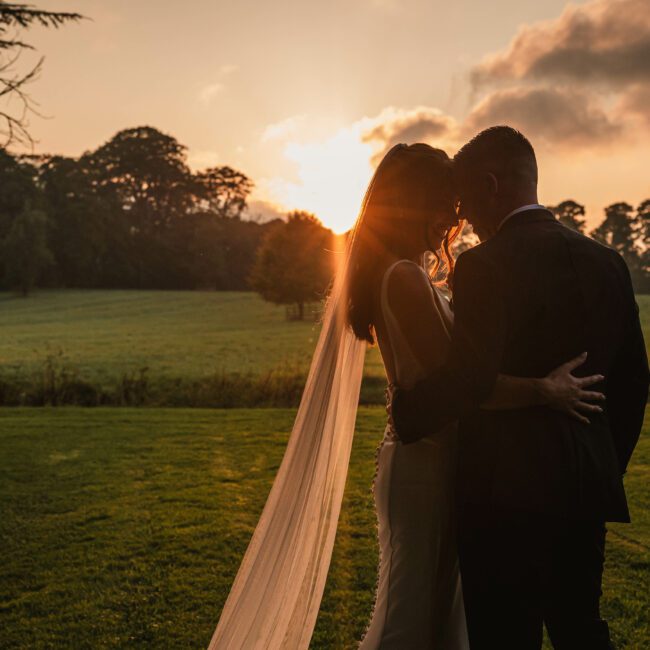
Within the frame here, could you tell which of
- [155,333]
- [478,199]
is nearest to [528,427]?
[478,199]

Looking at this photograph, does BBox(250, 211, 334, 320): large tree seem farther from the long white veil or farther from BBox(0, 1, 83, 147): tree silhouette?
the long white veil

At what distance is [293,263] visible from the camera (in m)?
56.1

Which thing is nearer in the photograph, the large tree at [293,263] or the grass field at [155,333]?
the grass field at [155,333]

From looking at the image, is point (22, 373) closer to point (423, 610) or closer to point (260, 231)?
point (423, 610)

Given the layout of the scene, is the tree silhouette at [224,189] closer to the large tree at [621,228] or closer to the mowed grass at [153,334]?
the mowed grass at [153,334]

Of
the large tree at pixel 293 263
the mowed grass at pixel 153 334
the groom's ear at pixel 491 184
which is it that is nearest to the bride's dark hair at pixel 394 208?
the groom's ear at pixel 491 184

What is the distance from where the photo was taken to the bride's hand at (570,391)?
2.24 metres

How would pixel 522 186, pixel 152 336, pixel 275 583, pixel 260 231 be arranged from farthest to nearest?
pixel 260 231
pixel 152 336
pixel 275 583
pixel 522 186

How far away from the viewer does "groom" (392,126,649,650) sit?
2248 mm

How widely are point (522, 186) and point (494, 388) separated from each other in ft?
2.60

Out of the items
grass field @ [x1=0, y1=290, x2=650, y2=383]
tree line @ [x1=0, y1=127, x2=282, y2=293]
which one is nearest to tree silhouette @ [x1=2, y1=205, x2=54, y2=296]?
tree line @ [x1=0, y1=127, x2=282, y2=293]

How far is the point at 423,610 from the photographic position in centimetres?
272

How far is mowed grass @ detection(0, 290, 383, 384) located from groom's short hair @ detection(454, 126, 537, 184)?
6308 mm

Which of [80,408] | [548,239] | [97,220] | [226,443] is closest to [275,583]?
[548,239]
